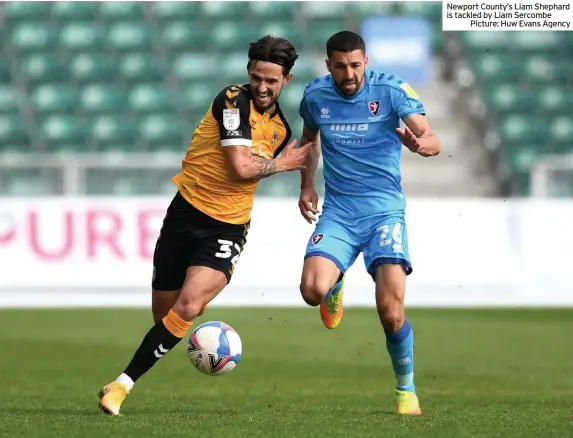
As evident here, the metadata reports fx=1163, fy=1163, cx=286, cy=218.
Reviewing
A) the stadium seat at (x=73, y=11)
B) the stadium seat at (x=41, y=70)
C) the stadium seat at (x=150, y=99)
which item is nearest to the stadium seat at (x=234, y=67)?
the stadium seat at (x=150, y=99)

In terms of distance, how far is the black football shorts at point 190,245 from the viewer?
7.08m

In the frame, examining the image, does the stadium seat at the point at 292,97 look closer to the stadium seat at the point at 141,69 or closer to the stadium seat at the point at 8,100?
the stadium seat at the point at 141,69

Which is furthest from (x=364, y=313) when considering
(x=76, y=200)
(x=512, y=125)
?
(x=512, y=125)

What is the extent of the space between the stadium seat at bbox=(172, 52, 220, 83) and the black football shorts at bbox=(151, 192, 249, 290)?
510 inches

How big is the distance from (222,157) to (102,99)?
42.8 feet

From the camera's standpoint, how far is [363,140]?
7254 mm

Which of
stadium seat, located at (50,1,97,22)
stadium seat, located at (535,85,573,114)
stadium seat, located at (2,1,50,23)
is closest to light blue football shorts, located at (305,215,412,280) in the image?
stadium seat, located at (535,85,573,114)

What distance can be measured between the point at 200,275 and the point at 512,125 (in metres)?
13.5

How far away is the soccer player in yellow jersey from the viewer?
690 centimetres

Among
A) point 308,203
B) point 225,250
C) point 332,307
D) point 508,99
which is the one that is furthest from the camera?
point 508,99

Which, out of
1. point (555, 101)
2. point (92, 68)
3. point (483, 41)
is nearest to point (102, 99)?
point (92, 68)

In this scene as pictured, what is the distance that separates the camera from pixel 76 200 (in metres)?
15.3

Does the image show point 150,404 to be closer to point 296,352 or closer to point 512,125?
point 296,352

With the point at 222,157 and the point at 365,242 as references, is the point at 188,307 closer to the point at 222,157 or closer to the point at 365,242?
the point at 222,157
